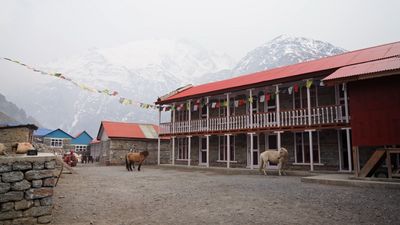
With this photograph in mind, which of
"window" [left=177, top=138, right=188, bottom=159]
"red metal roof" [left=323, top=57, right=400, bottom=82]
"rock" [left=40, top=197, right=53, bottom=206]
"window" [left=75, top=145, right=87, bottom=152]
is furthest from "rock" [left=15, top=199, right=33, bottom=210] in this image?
"window" [left=75, top=145, right=87, bottom=152]

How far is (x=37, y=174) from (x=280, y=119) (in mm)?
14472

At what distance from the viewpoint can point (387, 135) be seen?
10398 mm

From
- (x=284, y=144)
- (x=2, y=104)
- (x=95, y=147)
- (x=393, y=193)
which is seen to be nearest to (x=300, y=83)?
(x=284, y=144)

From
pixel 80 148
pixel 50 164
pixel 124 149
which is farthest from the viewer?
pixel 80 148

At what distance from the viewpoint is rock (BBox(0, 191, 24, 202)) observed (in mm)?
5070

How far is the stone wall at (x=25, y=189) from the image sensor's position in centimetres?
511

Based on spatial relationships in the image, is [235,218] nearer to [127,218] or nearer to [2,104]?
[127,218]

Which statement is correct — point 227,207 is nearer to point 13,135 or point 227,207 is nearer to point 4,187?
point 4,187

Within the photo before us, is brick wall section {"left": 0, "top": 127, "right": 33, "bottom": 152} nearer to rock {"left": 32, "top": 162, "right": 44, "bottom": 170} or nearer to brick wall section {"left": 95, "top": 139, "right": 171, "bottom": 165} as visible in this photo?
brick wall section {"left": 95, "top": 139, "right": 171, "bottom": 165}

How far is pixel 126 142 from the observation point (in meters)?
29.6

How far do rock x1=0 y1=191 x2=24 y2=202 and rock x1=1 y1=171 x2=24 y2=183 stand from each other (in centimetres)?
22

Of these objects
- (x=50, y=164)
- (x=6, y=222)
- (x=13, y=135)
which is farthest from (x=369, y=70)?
(x=13, y=135)

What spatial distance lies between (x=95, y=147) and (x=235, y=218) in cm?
3848

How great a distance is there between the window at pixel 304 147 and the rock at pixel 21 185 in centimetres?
1476
